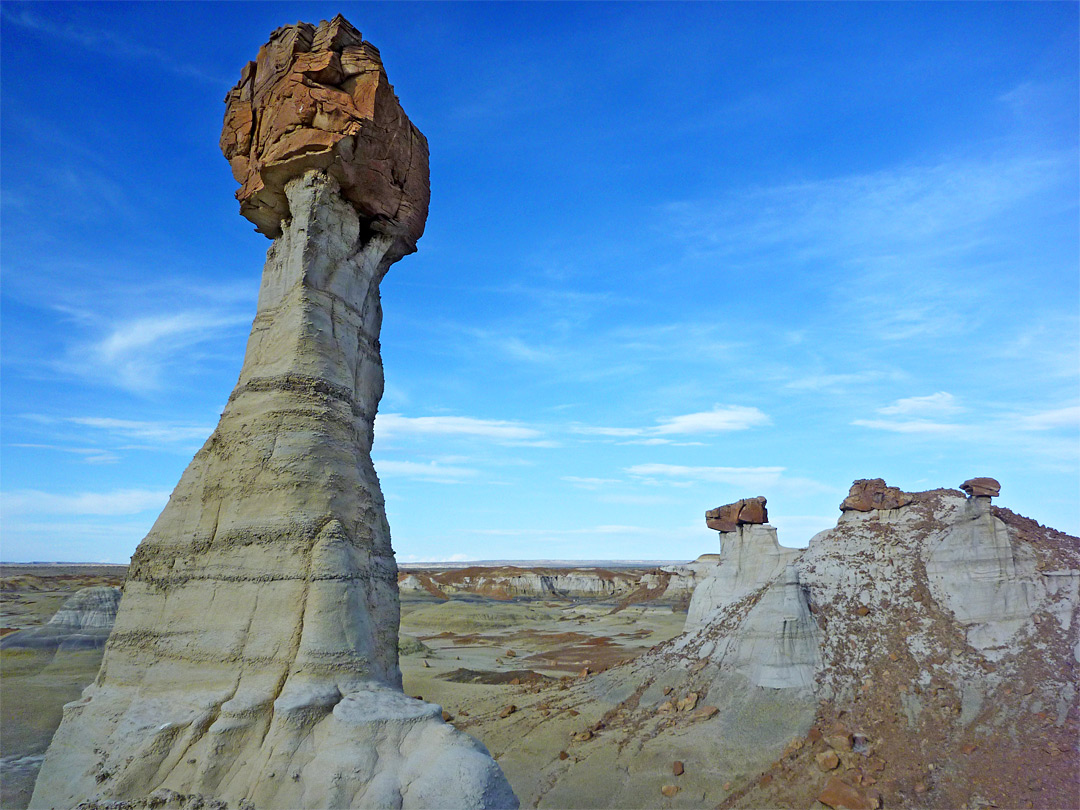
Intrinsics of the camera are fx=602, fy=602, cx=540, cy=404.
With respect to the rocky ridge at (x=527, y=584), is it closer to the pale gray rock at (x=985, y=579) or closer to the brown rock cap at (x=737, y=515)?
the brown rock cap at (x=737, y=515)

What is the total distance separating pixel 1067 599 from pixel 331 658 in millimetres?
17615

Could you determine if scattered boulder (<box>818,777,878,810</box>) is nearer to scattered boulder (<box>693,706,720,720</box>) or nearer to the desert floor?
scattered boulder (<box>693,706,720,720</box>)

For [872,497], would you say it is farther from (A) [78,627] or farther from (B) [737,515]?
(A) [78,627]

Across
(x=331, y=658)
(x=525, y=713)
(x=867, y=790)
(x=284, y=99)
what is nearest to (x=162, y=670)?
(x=331, y=658)

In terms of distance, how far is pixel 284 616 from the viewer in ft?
21.0

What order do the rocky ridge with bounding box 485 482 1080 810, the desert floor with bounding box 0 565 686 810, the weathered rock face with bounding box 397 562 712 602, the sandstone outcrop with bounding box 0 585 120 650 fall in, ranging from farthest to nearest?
the weathered rock face with bounding box 397 562 712 602 < the sandstone outcrop with bounding box 0 585 120 650 < the desert floor with bounding box 0 565 686 810 < the rocky ridge with bounding box 485 482 1080 810

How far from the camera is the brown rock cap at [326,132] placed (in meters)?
8.56

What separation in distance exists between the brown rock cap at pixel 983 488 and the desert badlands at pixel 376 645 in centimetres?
6

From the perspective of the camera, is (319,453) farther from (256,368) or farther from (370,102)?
(370,102)

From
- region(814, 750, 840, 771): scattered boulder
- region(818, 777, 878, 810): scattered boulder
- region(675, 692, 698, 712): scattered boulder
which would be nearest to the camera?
region(818, 777, 878, 810): scattered boulder

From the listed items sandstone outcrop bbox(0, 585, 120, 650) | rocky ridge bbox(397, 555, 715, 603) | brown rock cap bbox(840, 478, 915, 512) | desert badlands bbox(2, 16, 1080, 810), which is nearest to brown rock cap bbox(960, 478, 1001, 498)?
desert badlands bbox(2, 16, 1080, 810)

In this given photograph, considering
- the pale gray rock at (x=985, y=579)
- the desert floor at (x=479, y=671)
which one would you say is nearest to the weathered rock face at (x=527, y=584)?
the desert floor at (x=479, y=671)

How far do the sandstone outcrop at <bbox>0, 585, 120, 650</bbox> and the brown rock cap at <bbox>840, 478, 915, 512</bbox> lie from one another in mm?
27348

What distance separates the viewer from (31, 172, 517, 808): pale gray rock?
5.44 m
